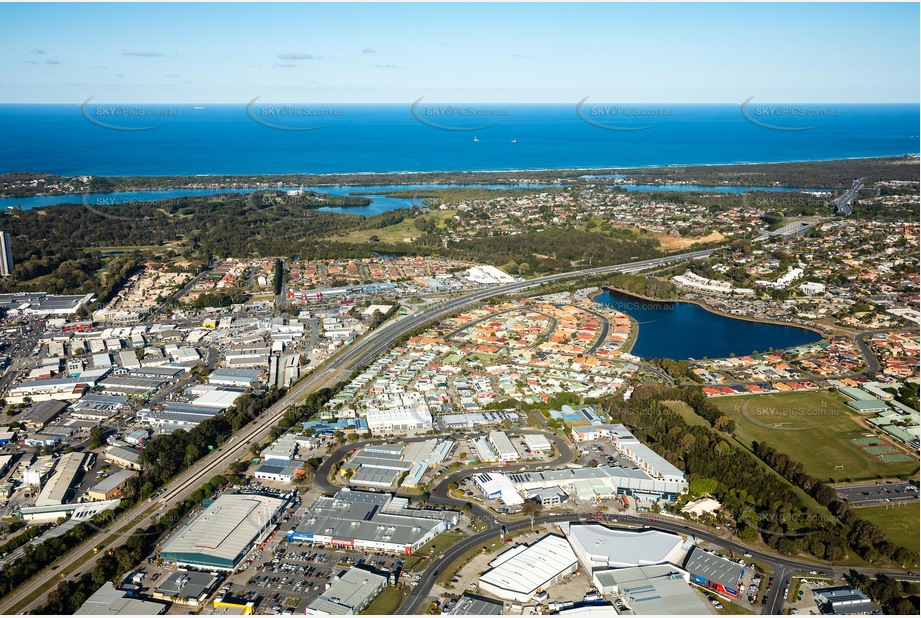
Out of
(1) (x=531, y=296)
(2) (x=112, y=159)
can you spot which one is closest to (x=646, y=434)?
(1) (x=531, y=296)

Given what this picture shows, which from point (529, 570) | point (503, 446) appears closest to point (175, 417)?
point (503, 446)

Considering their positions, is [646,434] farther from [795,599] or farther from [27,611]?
[27,611]

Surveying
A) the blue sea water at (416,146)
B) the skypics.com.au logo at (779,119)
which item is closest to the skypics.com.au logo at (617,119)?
the blue sea water at (416,146)

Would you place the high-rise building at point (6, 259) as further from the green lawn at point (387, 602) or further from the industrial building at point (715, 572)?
the industrial building at point (715, 572)

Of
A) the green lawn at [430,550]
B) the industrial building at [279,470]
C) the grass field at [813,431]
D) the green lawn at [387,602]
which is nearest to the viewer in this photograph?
the green lawn at [387,602]

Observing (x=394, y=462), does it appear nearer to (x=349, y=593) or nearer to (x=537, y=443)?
(x=537, y=443)

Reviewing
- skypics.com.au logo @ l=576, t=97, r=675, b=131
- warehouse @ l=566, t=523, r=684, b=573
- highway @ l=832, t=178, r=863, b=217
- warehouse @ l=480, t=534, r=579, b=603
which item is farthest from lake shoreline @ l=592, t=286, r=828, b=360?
skypics.com.au logo @ l=576, t=97, r=675, b=131
